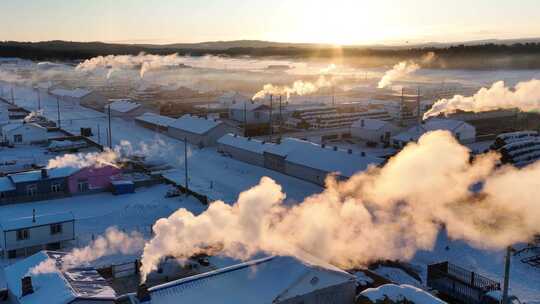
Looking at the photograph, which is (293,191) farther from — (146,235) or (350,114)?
(350,114)

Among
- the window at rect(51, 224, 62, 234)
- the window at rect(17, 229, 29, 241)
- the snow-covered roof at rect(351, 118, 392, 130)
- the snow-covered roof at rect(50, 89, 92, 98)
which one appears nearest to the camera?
the window at rect(17, 229, 29, 241)

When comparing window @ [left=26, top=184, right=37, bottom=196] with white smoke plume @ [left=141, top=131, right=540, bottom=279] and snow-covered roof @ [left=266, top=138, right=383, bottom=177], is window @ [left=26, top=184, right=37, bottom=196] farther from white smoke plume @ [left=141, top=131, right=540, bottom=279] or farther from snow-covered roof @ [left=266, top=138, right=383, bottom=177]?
snow-covered roof @ [left=266, top=138, right=383, bottom=177]

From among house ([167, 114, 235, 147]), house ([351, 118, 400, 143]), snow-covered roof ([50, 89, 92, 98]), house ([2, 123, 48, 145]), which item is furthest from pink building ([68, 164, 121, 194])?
snow-covered roof ([50, 89, 92, 98])

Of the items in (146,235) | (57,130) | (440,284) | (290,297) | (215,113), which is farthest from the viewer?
(215,113)

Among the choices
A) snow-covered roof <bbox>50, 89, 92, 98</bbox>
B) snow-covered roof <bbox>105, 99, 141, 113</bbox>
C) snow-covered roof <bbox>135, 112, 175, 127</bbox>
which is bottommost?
snow-covered roof <bbox>135, 112, 175, 127</bbox>

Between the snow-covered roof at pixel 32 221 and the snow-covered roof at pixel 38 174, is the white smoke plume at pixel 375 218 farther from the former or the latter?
the snow-covered roof at pixel 38 174

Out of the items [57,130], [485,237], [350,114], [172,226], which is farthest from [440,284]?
[57,130]

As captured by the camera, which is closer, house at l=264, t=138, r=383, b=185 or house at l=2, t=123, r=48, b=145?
house at l=264, t=138, r=383, b=185
